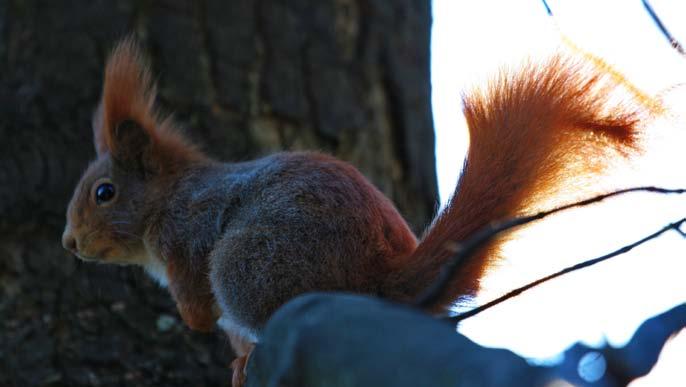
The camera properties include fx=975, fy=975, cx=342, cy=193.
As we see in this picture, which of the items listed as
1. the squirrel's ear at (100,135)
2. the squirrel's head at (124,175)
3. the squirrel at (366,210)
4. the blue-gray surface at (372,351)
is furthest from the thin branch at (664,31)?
the squirrel's ear at (100,135)

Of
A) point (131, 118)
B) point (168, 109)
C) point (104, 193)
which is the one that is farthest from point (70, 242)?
point (168, 109)

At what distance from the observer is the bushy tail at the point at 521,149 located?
130cm

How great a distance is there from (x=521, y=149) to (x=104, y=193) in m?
0.84

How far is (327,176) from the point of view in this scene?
1.51 m

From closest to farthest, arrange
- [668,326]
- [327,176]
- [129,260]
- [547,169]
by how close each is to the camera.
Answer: [668,326], [547,169], [327,176], [129,260]

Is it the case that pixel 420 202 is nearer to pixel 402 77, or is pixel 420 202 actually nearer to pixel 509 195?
pixel 402 77

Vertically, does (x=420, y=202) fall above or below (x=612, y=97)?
below

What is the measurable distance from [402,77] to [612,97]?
138cm

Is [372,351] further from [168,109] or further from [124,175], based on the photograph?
[168,109]

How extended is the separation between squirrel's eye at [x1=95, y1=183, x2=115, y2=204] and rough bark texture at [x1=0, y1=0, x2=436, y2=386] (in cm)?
41

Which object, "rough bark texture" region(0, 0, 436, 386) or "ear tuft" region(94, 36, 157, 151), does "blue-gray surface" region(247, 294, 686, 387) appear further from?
"rough bark texture" region(0, 0, 436, 386)

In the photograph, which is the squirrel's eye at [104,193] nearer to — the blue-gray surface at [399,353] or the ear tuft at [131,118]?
the ear tuft at [131,118]

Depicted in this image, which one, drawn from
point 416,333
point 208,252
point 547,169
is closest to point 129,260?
point 208,252

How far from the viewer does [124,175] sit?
185 cm
